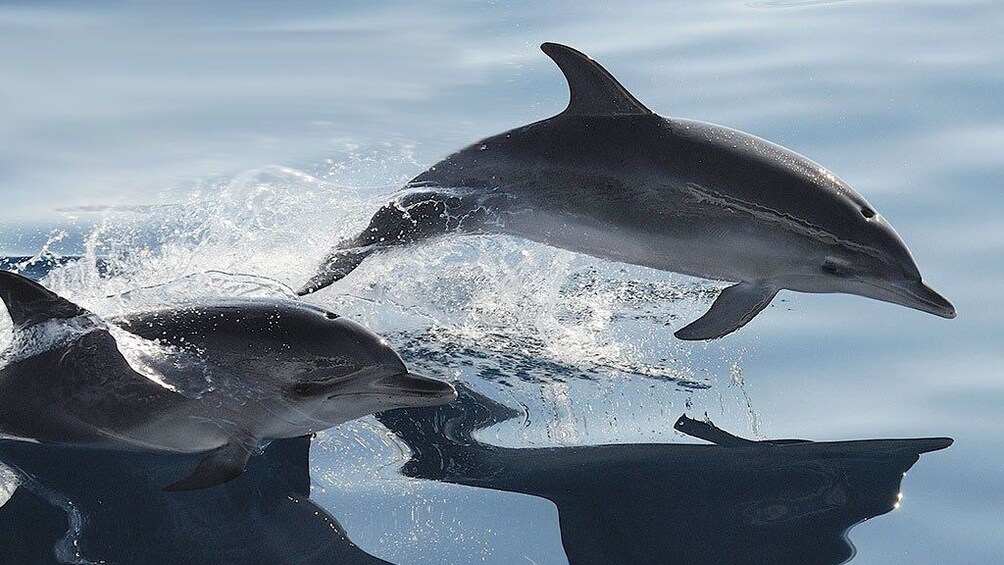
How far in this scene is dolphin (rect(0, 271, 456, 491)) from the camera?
4676mm

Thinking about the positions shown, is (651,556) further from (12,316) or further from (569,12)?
(569,12)

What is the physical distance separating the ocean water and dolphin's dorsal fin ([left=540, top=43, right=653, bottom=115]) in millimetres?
889

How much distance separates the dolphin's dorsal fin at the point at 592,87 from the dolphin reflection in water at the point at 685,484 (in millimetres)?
1509

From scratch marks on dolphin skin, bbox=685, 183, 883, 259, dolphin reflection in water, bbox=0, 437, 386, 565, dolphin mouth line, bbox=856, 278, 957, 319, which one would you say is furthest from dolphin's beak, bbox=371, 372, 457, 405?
dolphin mouth line, bbox=856, 278, 957, 319

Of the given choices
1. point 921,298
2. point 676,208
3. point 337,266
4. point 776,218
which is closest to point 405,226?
point 337,266

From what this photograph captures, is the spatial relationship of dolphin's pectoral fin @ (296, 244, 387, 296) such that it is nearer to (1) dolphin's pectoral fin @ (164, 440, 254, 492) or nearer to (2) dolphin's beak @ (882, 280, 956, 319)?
(1) dolphin's pectoral fin @ (164, 440, 254, 492)

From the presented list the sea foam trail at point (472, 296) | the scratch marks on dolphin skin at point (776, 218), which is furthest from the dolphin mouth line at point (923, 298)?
the sea foam trail at point (472, 296)

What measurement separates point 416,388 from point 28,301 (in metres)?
1.38

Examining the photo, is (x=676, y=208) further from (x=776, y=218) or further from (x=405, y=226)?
(x=405, y=226)

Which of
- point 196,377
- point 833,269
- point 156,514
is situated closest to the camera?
point 156,514

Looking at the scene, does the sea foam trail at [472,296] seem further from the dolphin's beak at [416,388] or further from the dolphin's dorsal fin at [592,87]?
the dolphin's dorsal fin at [592,87]

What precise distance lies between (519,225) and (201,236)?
6.47 feet

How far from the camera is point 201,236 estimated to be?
7.42m

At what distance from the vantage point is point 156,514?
14.8 feet
